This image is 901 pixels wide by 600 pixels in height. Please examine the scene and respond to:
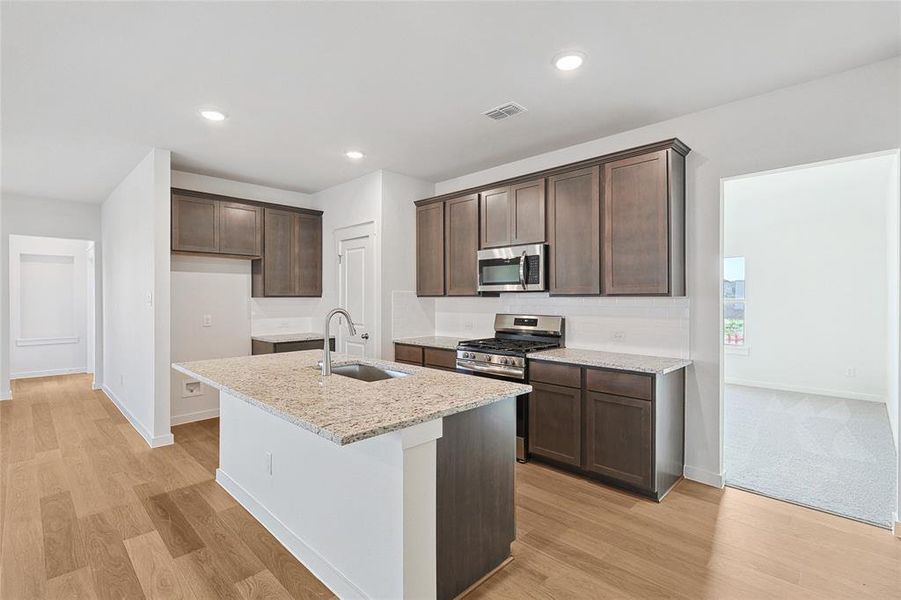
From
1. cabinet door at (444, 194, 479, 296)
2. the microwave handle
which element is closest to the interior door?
cabinet door at (444, 194, 479, 296)

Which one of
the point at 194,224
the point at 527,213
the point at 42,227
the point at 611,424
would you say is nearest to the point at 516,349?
the point at 611,424

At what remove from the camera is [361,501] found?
188 centimetres

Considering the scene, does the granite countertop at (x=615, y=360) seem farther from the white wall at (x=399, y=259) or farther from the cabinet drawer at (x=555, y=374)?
the white wall at (x=399, y=259)

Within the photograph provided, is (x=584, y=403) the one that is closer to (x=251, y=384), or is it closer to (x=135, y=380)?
(x=251, y=384)

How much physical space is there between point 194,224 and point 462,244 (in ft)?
9.09

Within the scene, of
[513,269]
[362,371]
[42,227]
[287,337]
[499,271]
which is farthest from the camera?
[42,227]

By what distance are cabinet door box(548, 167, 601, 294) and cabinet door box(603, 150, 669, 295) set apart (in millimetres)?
90

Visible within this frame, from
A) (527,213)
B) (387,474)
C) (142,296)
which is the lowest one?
(387,474)

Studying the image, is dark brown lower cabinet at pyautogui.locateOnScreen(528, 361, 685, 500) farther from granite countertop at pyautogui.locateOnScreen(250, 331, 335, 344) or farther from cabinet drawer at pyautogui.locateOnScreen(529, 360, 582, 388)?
granite countertop at pyautogui.locateOnScreen(250, 331, 335, 344)

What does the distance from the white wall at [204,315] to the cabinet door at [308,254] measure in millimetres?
607

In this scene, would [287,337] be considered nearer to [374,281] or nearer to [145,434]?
[374,281]

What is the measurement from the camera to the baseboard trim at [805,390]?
5.49 meters

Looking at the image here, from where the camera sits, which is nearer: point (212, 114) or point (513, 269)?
point (212, 114)

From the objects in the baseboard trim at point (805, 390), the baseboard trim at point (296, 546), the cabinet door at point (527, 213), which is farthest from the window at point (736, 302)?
the baseboard trim at point (296, 546)
